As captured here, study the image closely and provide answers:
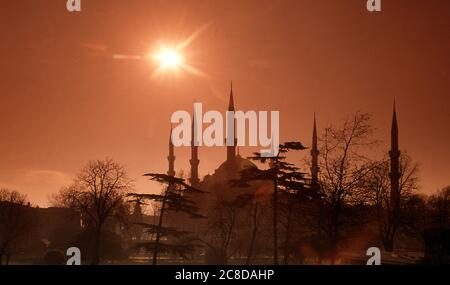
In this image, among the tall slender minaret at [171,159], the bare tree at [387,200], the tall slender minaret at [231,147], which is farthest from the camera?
the tall slender minaret at [171,159]

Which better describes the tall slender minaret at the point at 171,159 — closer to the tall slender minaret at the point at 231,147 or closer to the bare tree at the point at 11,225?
the tall slender minaret at the point at 231,147

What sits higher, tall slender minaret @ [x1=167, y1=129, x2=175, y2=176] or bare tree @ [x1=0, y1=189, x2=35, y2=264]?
tall slender minaret @ [x1=167, y1=129, x2=175, y2=176]

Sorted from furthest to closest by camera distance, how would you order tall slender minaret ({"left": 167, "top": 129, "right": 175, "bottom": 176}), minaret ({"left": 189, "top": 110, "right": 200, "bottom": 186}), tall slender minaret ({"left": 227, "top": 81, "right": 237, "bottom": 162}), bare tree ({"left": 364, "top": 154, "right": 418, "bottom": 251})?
tall slender minaret ({"left": 167, "top": 129, "right": 175, "bottom": 176}), minaret ({"left": 189, "top": 110, "right": 200, "bottom": 186}), tall slender minaret ({"left": 227, "top": 81, "right": 237, "bottom": 162}), bare tree ({"left": 364, "top": 154, "right": 418, "bottom": 251})

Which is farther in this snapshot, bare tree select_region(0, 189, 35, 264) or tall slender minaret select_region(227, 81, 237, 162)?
tall slender minaret select_region(227, 81, 237, 162)

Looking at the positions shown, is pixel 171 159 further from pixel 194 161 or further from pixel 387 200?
pixel 387 200

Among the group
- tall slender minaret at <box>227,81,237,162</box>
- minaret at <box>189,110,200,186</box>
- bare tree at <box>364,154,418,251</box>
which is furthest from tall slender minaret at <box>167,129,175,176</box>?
bare tree at <box>364,154,418,251</box>

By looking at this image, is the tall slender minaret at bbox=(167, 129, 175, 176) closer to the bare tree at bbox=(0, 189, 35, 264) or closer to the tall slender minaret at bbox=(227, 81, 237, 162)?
the tall slender minaret at bbox=(227, 81, 237, 162)

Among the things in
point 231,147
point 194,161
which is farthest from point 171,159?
point 231,147

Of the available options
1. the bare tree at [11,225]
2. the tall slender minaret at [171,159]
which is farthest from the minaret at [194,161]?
the bare tree at [11,225]

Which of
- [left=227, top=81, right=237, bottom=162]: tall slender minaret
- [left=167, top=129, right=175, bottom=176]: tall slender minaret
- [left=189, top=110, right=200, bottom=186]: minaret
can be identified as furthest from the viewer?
[left=167, top=129, right=175, bottom=176]: tall slender minaret

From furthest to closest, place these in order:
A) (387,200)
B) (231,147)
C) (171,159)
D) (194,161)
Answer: (171,159) < (194,161) < (231,147) < (387,200)

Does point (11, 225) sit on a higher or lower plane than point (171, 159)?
lower
